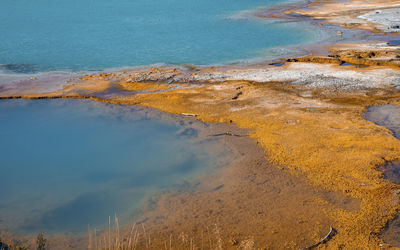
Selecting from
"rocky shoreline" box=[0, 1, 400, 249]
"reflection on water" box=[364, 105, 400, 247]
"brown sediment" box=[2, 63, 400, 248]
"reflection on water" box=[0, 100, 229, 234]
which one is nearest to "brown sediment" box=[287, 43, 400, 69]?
"rocky shoreline" box=[0, 1, 400, 249]

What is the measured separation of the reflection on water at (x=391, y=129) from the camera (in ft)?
19.8

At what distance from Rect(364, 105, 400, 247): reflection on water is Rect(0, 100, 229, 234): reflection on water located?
3.87 meters

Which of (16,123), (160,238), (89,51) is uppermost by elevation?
(89,51)

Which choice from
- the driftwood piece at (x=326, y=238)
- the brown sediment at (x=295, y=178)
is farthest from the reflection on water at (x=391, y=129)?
the driftwood piece at (x=326, y=238)

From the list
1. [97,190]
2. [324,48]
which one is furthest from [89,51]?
[97,190]

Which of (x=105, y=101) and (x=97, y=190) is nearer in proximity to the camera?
(x=97, y=190)

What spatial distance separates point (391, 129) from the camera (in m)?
9.91

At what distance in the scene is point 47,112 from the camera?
40.4 ft

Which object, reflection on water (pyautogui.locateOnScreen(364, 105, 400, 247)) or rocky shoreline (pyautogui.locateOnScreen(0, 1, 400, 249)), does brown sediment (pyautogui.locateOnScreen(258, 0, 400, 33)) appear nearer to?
rocky shoreline (pyautogui.locateOnScreen(0, 1, 400, 249))

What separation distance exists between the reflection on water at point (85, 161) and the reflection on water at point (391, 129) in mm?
3875

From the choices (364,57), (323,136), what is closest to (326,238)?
(323,136)

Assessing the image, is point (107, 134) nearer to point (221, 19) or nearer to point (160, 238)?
point (160, 238)

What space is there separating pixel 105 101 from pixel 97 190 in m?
5.59

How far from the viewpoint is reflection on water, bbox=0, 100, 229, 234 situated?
7.30m
